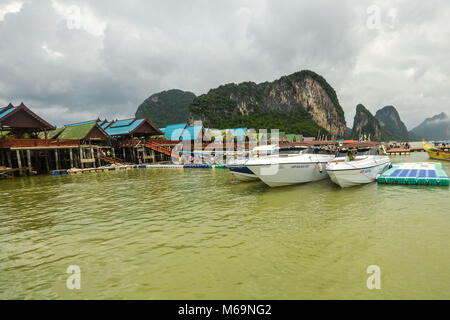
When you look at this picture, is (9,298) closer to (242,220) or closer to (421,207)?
(242,220)

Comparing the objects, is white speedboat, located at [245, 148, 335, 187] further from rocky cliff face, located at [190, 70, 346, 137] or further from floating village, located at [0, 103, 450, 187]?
rocky cliff face, located at [190, 70, 346, 137]

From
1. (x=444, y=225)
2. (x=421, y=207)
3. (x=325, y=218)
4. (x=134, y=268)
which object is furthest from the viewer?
(x=421, y=207)

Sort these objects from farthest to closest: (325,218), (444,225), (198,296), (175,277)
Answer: (325,218)
(444,225)
(175,277)
(198,296)

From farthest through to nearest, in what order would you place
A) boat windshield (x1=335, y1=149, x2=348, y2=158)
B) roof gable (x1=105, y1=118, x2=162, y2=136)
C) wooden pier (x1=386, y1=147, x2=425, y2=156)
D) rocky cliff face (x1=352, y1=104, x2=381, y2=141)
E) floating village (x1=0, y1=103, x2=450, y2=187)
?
rocky cliff face (x1=352, y1=104, x2=381, y2=141) < wooden pier (x1=386, y1=147, x2=425, y2=156) < roof gable (x1=105, y1=118, x2=162, y2=136) < boat windshield (x1=335, y1=149, x2=348, y2=158) < floating village (x1=0, y1=103, x2=450, y2=187)

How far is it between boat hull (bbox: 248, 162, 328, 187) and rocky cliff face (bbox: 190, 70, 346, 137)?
109363 millimetres

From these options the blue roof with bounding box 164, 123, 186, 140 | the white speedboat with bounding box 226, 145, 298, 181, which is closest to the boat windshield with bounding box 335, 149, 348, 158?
the white speedboat with bounding box 226, 145, 298, 181

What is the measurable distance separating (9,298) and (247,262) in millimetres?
4805

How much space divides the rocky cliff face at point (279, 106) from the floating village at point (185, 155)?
74317mm

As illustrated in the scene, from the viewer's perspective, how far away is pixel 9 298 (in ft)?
14.6

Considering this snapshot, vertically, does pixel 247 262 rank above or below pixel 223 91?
below

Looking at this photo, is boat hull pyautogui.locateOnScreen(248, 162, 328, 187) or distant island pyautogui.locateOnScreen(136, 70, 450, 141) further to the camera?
distant island pyautogui.locateOnScreen(136, 70, 450, 141)

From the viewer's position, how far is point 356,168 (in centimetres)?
1288

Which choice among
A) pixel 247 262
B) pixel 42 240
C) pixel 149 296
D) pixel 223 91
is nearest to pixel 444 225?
pixel 247 262

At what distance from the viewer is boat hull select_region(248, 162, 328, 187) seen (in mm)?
13320
